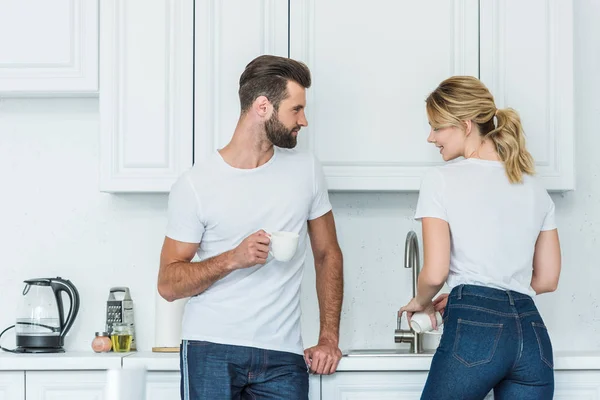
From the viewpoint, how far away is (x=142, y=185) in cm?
287

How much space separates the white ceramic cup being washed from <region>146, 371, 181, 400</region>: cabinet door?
25.4 inches

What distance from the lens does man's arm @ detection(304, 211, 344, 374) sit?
8.29 ft

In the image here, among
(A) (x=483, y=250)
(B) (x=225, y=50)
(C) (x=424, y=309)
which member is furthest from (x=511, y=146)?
(B) (x=225, y=50)

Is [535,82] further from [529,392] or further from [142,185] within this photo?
[142,185]

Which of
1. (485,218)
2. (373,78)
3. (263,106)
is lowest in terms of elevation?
(485,218)

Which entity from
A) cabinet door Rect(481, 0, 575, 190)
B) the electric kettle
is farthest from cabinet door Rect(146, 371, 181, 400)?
cabinet door Rect(481, 0, 575, 190)

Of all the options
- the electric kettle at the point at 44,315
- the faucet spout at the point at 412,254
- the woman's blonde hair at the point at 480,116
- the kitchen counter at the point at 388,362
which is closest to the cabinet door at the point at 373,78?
the faucet spout at the point at 412,254

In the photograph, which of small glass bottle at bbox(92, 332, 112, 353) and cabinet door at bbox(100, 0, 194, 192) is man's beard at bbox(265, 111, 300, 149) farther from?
small glass bottle at bbox(92, 332, 112, 353)

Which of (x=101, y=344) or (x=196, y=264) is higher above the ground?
(x=196, y=264)

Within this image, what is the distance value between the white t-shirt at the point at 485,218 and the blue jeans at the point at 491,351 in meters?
0.05

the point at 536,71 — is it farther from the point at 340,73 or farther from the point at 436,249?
the point at 436,249

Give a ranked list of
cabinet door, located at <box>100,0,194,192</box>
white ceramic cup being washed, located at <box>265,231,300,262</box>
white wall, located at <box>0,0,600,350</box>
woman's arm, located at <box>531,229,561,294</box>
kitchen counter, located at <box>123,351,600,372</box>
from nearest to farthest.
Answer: white ceramic cup being washed, located at <box>265,231,300,262</box>
woman's arm, located at <box>531,229,561,294</box>
kitchen counter, located at <box>123,351,600,372</box>
cabinet door, located at <box>100,0,194,192</box>
white wall, located at <box>0,0,600,350</box>

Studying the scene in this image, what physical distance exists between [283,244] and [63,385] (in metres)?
0.92

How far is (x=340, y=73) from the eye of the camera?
2.88 meters
